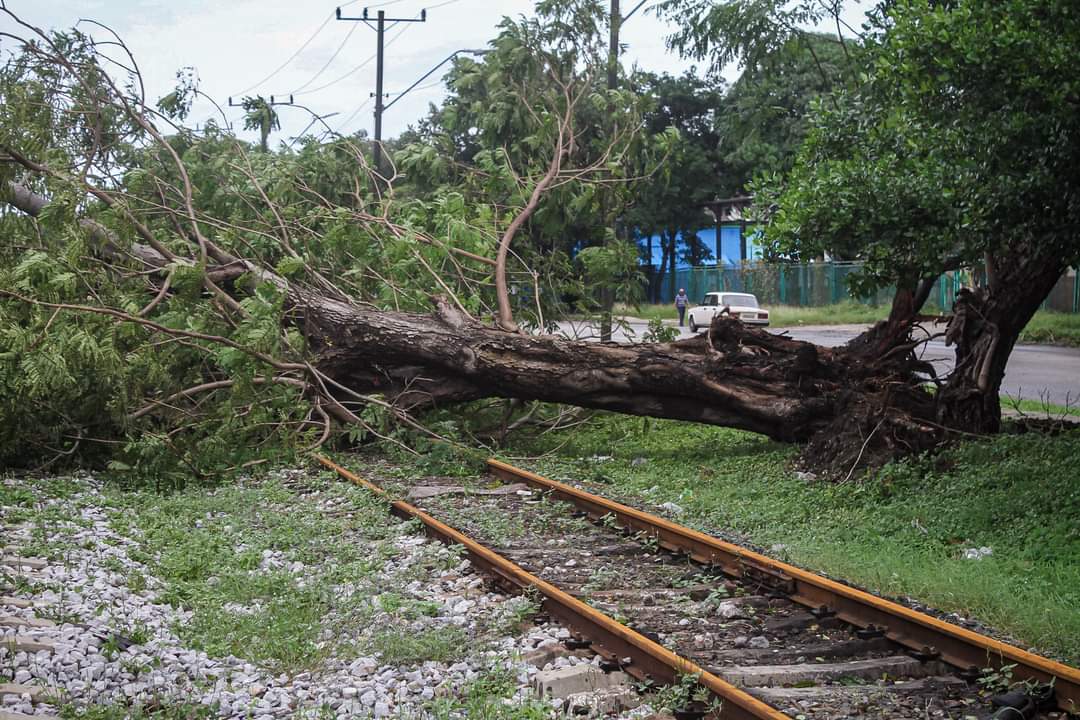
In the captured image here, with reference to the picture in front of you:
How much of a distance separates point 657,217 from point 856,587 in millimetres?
51065

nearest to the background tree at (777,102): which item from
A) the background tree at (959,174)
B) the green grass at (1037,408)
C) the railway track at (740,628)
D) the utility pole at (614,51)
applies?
the background tree at (959,174)

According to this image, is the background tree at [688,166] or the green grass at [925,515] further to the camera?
the background tree at [688,166]

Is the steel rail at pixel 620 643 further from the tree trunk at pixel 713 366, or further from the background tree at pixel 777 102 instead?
the background tree at pixel 777 102

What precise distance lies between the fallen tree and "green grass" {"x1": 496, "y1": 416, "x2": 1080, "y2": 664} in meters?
0.62

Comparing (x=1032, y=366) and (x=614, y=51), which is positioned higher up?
(x=614, y=51)

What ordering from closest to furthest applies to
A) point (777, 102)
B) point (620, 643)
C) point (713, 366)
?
point (620, 643), point (713, 366), point (777, 102)

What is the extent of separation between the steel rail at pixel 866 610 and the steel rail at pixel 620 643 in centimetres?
127

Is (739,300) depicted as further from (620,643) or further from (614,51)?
(620,643)

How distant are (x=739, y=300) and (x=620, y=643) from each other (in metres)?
34.9

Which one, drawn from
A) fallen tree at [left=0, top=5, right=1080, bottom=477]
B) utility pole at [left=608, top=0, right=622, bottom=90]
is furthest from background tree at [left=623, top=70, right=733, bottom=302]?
fallen tree at [left=0, top=5, right=1080, bottom=477]

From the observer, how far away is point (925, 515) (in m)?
8.66

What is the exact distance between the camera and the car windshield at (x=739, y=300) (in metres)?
39.5

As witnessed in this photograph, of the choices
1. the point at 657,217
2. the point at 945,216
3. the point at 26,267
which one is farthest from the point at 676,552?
the point at 657,217

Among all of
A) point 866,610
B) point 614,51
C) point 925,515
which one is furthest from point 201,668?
point 614,51
